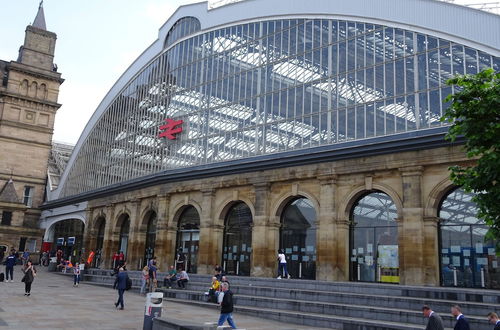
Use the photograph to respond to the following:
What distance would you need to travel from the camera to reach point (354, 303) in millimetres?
19391

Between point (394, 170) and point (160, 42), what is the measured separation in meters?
26.3

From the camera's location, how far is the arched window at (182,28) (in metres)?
38.8

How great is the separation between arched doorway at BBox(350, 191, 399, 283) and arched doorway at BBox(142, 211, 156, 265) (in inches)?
710

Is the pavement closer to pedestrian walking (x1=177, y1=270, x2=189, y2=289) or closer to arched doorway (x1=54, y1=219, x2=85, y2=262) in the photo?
pedestrian walking (x1=177, y1=270, x2=189, y2=289)

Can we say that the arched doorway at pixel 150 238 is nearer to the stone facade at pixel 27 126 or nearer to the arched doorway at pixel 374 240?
the arched doorway at pixel 374 240

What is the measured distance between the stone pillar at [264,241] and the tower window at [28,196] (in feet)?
134

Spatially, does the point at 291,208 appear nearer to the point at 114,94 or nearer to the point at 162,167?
the point at 162,167

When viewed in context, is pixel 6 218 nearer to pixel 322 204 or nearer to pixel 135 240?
pixel 135 240

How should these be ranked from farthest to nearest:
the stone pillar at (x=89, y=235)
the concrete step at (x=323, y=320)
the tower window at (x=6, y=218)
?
1. the tower window at (x=6, y=218)
2. the stone pillar at (x=89, y=235)
3. the concrete step at (x=323, y=320)

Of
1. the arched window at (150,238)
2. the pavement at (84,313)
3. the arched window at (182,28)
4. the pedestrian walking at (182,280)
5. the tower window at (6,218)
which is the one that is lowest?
the pavement at (84,313)

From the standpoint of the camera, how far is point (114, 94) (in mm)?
47625

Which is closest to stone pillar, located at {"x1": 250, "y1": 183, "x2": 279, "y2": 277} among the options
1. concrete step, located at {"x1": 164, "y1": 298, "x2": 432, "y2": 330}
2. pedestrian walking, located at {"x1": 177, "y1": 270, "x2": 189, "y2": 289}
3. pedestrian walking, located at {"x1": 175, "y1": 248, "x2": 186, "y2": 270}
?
pedestrian walking, located at {"x1": 177, "y1": 270, "x2": 189, "y2": 289}

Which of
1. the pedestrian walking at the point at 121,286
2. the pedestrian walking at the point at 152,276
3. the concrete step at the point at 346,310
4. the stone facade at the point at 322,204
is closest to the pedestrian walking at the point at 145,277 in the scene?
the pedestrian walking at the point at 152,276

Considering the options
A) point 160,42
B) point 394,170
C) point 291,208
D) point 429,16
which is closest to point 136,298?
point 291,208
